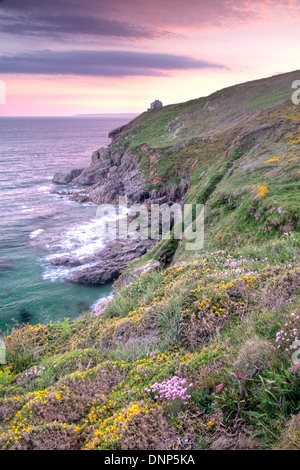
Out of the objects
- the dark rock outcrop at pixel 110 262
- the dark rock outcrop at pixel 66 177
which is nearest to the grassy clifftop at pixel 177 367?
the dark rock outcrop at pixel 110 262

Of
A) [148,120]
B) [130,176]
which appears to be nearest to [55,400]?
[130,176]

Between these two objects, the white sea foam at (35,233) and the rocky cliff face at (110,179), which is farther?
the rocky cliff face at (110,179)

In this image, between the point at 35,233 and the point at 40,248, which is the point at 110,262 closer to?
the point at 40,248

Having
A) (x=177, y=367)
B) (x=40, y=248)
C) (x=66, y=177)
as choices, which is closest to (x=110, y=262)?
(x=40, y=248)

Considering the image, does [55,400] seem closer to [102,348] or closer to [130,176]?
[102,348]

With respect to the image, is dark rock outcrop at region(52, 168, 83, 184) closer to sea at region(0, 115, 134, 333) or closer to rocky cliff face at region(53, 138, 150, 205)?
rocky cliff face at region(53, 138, 150, 205)

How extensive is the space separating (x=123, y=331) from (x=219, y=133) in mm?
40279

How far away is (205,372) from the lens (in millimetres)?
4426

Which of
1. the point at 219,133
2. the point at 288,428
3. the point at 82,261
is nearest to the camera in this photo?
the point at 288,428

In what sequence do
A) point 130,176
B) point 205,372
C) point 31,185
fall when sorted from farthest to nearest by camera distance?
1. point 31,185
2. point 130,176
3. point 205,372

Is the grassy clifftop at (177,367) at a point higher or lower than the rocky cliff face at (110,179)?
lower

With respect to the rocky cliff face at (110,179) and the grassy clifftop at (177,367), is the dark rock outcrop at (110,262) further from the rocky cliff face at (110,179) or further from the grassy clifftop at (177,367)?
the rocky cliff face at (110,179)

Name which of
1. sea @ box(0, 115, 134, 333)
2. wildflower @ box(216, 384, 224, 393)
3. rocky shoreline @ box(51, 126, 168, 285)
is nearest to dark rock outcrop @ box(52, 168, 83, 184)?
rocky shoreline @ box(51, 126, 168, 285)

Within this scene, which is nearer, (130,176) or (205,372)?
(205,372)
